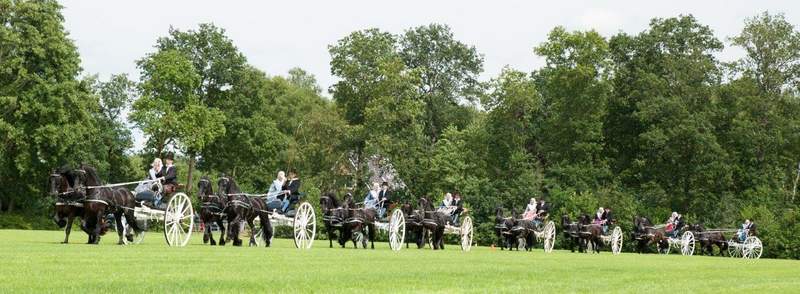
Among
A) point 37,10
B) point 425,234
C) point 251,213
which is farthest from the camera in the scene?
point 37,10

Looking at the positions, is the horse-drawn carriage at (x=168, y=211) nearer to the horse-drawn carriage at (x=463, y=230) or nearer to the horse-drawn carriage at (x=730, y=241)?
the horse-drawn carriage at (x=463, y=230)

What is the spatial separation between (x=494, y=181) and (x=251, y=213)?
33.2 m

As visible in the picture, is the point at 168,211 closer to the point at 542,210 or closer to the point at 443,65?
the point at 542,210

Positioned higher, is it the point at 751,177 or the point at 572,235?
the point at 751,177

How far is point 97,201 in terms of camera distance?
20453 millimetres

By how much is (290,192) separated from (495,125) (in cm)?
3422

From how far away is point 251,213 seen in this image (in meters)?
24.7

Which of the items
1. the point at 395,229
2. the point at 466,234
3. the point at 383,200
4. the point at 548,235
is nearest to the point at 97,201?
the point at 395,229

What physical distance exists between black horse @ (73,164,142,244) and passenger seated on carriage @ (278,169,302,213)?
4969mm

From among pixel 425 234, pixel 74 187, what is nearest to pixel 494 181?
pixel 425 234

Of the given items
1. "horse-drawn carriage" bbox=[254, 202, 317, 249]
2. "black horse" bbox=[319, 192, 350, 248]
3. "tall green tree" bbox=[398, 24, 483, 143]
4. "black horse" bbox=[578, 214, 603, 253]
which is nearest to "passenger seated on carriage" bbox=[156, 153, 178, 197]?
"horse-drawn carriage" bbox=[254, 202, 317, 249]

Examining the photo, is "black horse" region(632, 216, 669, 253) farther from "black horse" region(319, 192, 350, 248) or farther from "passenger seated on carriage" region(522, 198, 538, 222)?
"black horse" region(319, 192, 350, 248)

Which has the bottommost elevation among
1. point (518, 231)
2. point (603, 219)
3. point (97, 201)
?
point (97, 201)

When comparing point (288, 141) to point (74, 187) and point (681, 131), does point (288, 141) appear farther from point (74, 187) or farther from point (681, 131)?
point (74, 187)
